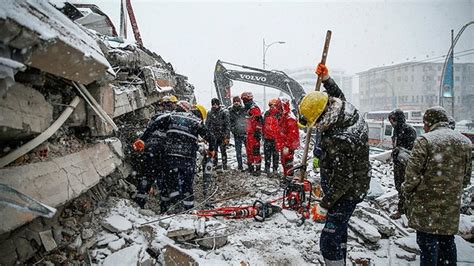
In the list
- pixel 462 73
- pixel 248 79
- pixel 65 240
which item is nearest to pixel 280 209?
pixel 65 240

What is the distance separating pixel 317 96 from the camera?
2.84 meters

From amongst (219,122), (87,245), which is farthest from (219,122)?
(87,245)

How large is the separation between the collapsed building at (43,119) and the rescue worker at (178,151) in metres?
1.13

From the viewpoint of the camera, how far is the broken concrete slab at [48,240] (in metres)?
2.16

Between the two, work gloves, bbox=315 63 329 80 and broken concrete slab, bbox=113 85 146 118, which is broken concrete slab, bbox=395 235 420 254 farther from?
broken concrete slab, bbox=113 85 146 118

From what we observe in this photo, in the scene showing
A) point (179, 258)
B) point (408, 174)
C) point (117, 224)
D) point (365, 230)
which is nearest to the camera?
point (179, 258)

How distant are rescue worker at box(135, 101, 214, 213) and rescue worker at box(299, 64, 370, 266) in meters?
2.05

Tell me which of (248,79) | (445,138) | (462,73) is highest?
(462,73)

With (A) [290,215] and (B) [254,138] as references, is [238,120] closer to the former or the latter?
(B) [254,138]

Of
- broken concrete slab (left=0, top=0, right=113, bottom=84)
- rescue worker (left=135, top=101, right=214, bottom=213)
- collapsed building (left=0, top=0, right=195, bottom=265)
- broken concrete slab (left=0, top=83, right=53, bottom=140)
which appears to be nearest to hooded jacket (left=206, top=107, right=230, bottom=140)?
rescue worker (left=135, top=101, right=214, bottom=213)

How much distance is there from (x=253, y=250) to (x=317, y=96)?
6.17 ft

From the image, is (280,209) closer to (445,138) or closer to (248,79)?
(445,138)

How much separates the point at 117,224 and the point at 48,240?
0.74 metres

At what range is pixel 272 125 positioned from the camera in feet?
22.2
